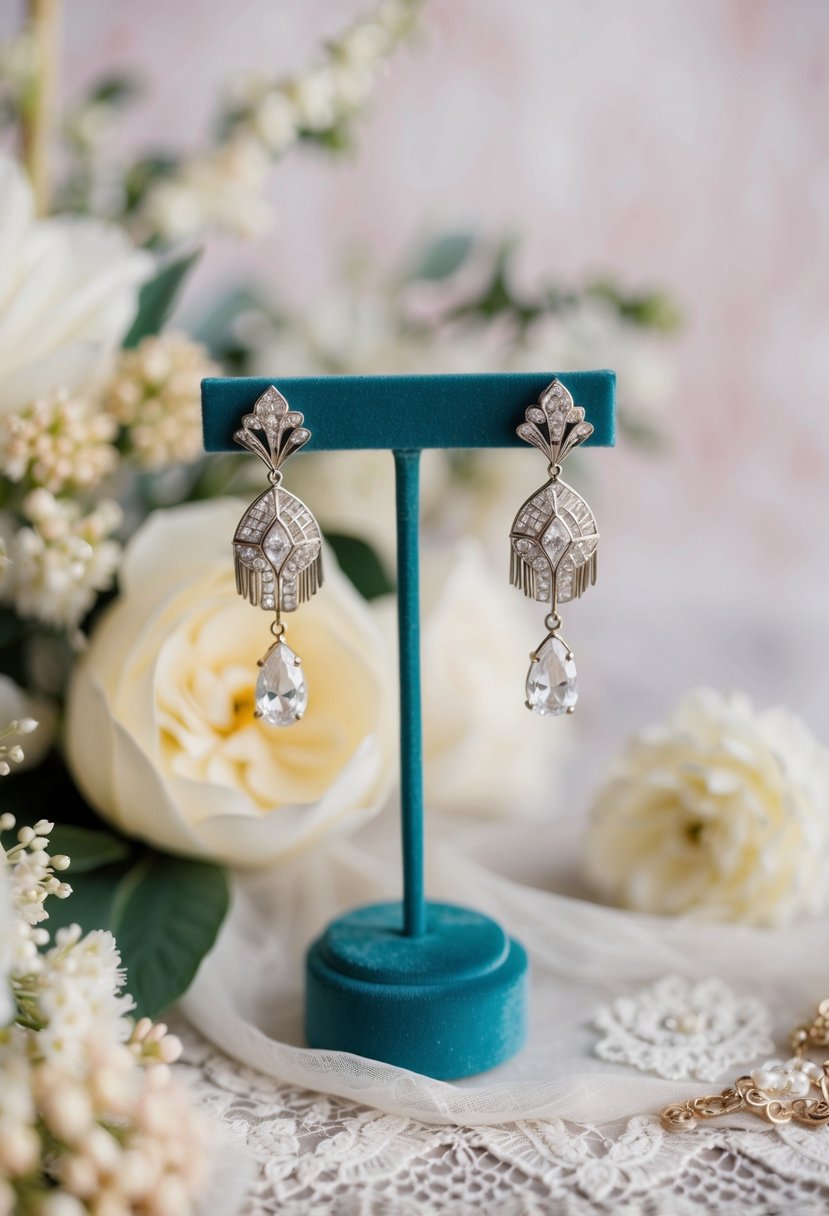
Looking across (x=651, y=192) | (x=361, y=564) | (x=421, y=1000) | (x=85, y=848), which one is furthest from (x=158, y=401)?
(x=651, y=192)

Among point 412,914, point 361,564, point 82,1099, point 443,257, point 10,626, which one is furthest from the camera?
point 443,257

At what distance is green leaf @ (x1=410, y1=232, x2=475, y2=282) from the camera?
1258 millimetres

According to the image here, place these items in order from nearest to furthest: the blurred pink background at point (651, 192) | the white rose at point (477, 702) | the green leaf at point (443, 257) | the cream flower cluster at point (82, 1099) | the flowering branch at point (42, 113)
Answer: the cream flower cluster at point (82, 1099)
the white rose at point (477, 702)
the flowering branch at point (42, 113)
the green leaf at point (443, 257)
the blurred pink background at point (651, 192)

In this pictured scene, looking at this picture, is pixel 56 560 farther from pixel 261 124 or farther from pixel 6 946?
pixel 261 124

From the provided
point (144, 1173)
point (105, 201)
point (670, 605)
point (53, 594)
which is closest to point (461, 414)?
point (53, 594)

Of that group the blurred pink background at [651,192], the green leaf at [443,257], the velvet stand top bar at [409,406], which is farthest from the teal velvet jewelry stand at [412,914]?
the blurred pink background at [651,192]

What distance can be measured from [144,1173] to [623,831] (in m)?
0.48

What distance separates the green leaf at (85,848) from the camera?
73 cm

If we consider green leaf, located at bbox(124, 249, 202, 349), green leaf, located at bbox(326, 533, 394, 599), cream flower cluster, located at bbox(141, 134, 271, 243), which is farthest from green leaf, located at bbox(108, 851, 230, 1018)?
cream flower cluster, located at bbox(141, 134, 271, 243)

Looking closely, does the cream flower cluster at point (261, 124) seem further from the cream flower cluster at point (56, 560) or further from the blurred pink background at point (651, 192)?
the blurred pink background at point (651, 192)

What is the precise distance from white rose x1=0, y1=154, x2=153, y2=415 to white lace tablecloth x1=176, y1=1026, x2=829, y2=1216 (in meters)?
0.44

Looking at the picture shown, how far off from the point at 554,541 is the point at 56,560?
0.96 feet

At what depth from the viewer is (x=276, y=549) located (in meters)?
Answer: 0.63

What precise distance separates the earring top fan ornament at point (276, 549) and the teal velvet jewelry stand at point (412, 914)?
11 mm
